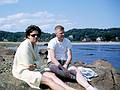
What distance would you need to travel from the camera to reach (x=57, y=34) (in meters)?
8.34

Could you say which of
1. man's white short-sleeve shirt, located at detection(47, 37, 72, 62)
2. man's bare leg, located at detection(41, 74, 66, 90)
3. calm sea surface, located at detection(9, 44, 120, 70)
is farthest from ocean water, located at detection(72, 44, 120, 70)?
man's bare leg, located at detection(41, 74, 66, 90)

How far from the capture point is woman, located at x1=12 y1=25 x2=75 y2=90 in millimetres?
7059

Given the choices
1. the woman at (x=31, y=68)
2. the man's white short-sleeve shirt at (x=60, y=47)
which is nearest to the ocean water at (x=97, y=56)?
the man's white short-sleeve shirt at (x=60, y=47)

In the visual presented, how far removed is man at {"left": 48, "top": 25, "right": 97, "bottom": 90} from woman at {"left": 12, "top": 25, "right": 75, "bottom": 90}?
2.29 feet

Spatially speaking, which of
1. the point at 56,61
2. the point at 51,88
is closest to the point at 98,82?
the point at 56,61

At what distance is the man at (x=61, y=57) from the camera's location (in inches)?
307

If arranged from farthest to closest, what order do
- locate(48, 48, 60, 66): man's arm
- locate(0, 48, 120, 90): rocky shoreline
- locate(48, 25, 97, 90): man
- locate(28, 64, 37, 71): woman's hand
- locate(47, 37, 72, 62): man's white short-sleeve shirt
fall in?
1. locate(47, 37, 72, 62): man's white short-sleeve shirt
2. locate(48, 48, 60, 66): man's arm
3. locate(48, 25, 97, 90): man
4. locate(28, 64, 37, 71): woman's hand
5. locate(0, 48, 120, 90): rocky shoreline

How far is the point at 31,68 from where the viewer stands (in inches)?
284

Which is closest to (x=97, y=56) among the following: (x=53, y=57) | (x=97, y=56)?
(x=97, y=56)

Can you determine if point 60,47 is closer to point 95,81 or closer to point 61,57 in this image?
point 61,57

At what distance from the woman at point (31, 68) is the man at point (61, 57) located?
698 millimetres

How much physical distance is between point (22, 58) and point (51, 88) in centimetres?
95

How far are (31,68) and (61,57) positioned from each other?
150 centimetres

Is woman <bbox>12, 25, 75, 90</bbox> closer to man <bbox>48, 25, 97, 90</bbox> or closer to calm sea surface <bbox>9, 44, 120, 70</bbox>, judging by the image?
man <bbox>48, 25, 97, 90</bbox>
